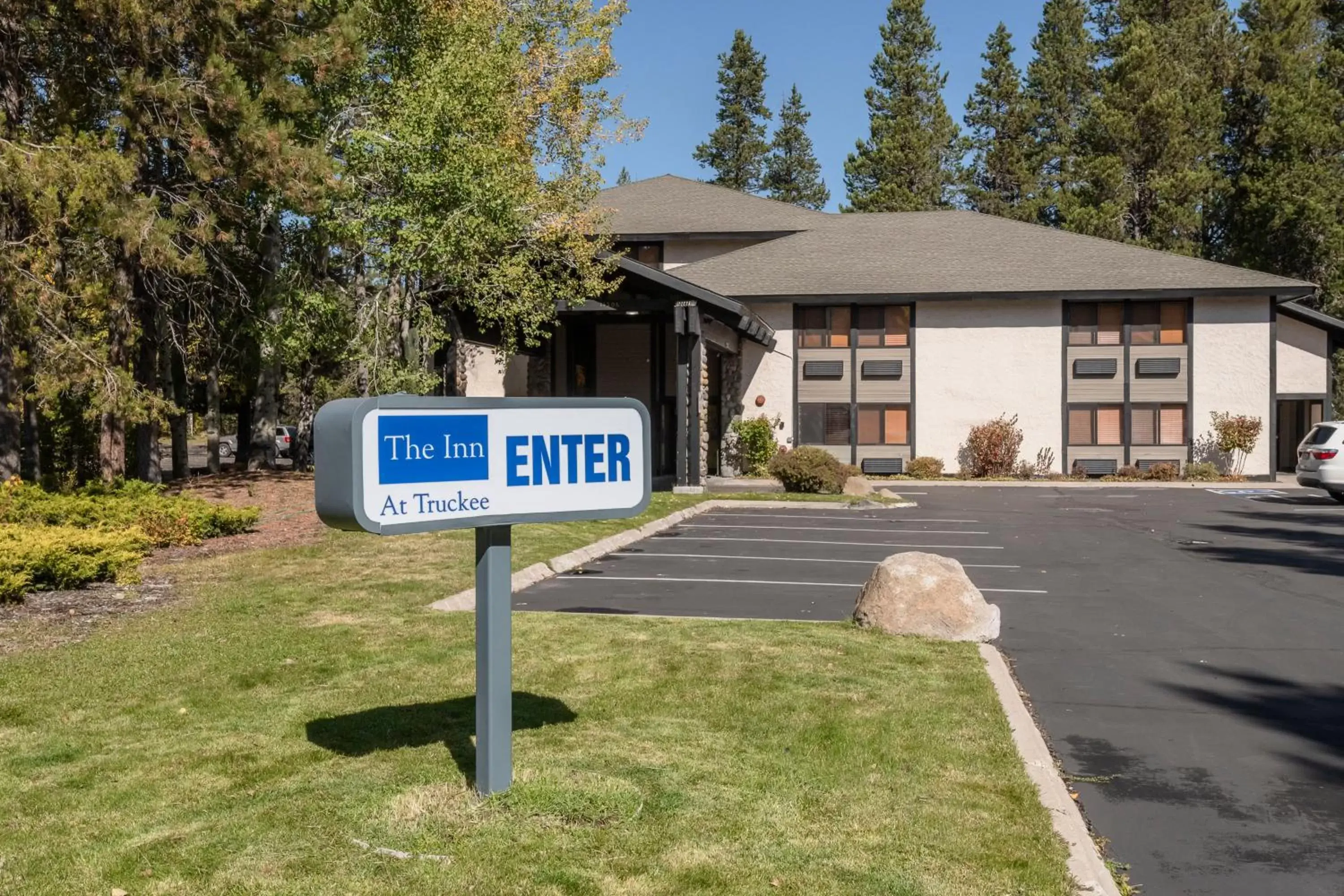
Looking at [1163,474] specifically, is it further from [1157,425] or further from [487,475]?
[487,475]

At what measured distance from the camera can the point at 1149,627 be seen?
1055 centimetres

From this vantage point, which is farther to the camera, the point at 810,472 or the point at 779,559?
the point at 810,472

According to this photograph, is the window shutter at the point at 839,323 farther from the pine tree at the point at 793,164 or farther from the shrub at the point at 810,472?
the pine tree at the point at 793,164

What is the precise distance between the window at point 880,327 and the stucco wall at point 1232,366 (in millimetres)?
9148

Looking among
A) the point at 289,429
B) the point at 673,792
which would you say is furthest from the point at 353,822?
the point at 289,429

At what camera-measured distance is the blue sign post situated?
15.9ft

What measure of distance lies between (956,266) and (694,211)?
9.96 meters

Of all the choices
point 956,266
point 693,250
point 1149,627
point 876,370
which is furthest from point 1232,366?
point 1149,627

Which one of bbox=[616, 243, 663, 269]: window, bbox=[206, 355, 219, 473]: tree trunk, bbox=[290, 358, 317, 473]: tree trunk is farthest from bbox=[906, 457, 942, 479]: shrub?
bbox=[206, 355, 219, 473]: tree trunk

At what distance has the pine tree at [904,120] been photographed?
60438 mm

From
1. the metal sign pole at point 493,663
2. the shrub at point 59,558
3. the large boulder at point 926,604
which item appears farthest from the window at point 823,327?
the metal sign pole at point 493,663

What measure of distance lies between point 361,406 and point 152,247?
14699 mm

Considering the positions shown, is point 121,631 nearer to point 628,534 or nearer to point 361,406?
point 361,406

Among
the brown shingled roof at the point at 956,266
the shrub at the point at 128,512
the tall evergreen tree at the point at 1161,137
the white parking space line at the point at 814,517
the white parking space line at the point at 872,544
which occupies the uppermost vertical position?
the tall evergreen tree at the point at 1161,137
